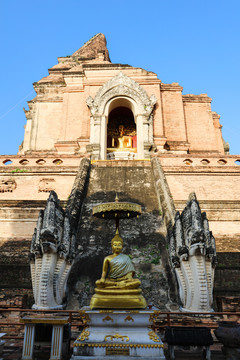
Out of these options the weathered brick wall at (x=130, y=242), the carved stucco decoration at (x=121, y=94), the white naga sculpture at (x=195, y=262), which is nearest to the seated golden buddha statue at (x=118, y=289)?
the white naga sculpture at (x=195, y=262)

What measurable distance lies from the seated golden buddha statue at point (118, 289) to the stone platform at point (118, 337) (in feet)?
0.41

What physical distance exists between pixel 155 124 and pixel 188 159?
532 centimetres

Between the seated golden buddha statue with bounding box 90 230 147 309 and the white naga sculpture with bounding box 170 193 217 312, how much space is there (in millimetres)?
1788

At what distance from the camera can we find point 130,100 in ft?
60.0

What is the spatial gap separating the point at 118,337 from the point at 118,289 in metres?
0.71

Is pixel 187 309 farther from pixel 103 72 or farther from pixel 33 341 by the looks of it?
pixel 103 72

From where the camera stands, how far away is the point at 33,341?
4859 mm

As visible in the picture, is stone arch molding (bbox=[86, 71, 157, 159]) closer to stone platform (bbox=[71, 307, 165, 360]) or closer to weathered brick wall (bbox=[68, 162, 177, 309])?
weathered brick wall (bbox=[68, 162, 177, 309])

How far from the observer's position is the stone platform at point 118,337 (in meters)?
4.34

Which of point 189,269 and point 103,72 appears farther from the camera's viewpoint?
point 103,72

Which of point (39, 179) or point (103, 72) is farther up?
point (103, 72)

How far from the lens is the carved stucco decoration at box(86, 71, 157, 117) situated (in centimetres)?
1792

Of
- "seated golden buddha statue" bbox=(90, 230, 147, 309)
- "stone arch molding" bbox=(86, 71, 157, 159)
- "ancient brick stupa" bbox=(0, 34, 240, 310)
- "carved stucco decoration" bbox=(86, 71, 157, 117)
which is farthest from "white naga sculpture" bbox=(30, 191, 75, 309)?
"carved stucco decoration" bbox=(86, 71, 157, 117)

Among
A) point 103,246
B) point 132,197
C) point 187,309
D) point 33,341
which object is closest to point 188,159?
point 132,197
